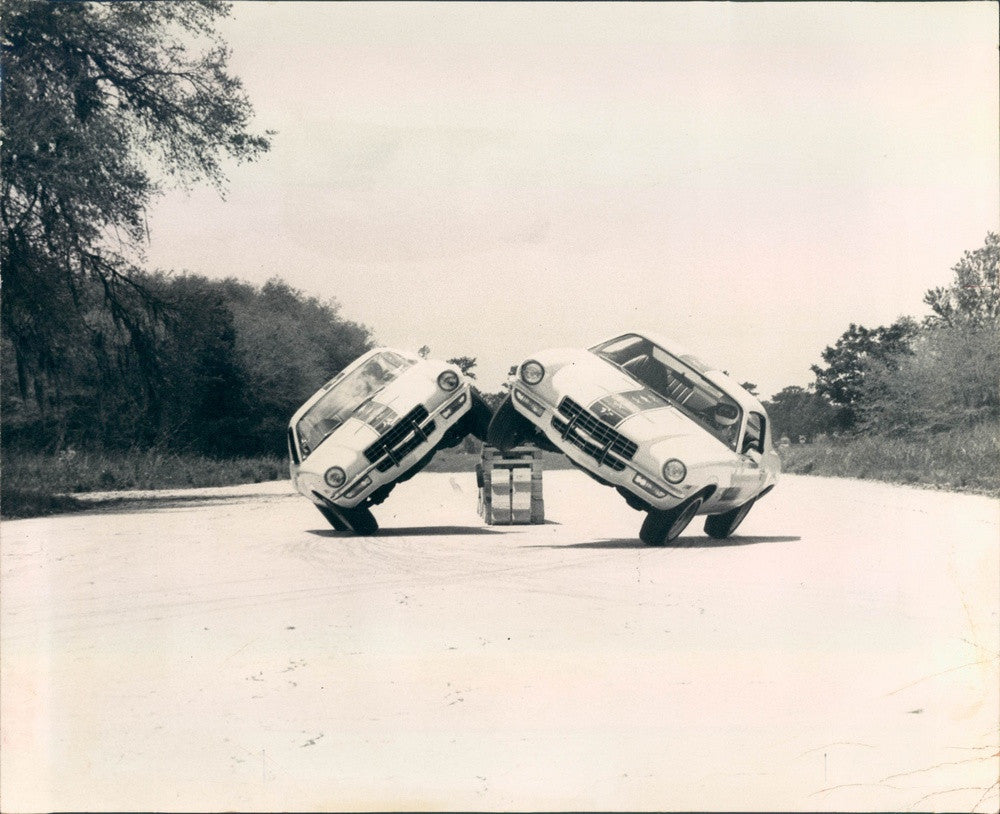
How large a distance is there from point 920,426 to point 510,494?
8.00 meters

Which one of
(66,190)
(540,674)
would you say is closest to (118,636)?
(540,674)

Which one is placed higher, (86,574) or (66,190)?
(66,190)

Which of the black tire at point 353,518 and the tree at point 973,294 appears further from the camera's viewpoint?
the black tire at point 353,518

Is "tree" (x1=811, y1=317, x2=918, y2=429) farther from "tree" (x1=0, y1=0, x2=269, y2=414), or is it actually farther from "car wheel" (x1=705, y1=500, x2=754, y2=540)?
"tree" (x1=0, y1=0, x2=269, y2=414)

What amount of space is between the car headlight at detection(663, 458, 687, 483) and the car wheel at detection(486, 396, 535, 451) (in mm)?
1835

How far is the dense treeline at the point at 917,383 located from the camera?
1512cm

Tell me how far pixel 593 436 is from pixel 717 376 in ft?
4.47

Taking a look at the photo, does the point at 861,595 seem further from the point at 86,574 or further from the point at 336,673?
the point at 86,574

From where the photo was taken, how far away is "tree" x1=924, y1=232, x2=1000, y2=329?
25.1ft

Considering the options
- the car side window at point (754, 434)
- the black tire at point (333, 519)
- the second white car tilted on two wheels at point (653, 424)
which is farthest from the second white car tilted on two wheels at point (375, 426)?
the car side window at point (754, 434)

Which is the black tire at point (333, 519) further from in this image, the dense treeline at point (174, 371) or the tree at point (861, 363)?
the tree at point (861, 363)

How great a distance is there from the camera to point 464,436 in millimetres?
11570

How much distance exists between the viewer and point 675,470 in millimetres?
9594

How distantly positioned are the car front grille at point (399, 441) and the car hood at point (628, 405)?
145cm
